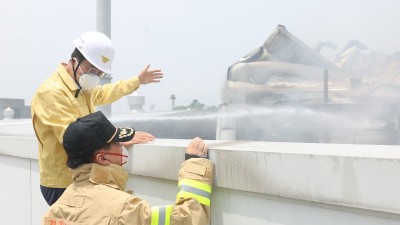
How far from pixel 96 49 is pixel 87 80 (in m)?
0.18

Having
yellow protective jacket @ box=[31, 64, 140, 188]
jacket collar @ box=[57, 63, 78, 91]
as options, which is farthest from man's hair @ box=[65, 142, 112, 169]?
jacket collar @ box=[57, 63, 78, 91]

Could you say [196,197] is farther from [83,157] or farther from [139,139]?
[139,139]

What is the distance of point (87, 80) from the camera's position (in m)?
2.26

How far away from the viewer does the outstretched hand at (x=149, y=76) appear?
2.74 meters

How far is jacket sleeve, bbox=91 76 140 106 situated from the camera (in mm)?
2699

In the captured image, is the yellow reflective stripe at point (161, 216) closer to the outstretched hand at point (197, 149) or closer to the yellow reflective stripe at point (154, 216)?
the yellow reflective stripe at point (154, 216)

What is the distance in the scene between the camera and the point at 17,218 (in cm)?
314

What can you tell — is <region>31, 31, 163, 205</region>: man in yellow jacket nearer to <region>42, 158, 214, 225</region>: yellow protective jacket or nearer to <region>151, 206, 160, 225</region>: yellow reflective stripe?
<region>42, 158, 214, 225</region>: yellow protective jacket

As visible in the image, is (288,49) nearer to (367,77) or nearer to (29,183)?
(367,77)

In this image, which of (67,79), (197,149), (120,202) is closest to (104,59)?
(67,79)

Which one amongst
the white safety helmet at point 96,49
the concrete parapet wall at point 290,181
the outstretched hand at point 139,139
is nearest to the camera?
the concrete parapet wall at point 290,181

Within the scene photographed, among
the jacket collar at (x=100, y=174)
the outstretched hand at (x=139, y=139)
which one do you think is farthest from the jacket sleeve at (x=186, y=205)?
the outstretched hand at (x=139, y=139)

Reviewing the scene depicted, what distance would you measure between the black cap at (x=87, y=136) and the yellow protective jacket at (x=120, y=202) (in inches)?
2.8

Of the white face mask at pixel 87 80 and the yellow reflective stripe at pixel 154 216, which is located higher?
the white face mask at pixel 87 80
